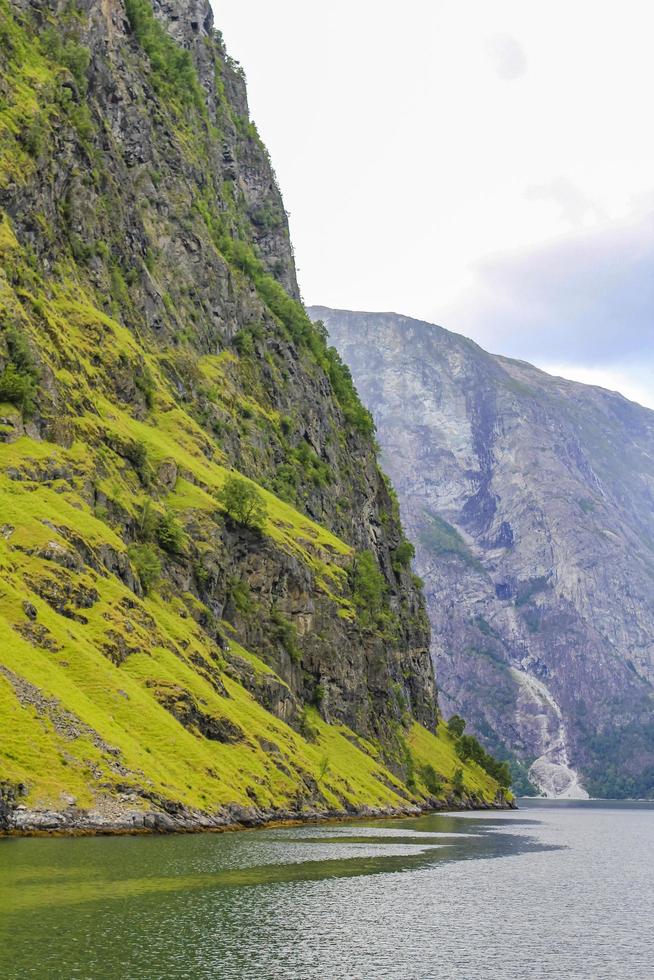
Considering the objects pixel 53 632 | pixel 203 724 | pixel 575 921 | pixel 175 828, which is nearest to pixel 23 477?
pixel 53 632

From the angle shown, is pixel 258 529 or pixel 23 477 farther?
pixel 258 529

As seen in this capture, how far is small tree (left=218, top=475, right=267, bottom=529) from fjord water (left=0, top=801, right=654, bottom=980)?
260 feet

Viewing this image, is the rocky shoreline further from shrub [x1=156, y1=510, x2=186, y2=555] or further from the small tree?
the small tree

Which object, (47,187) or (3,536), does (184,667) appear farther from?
(47,187)

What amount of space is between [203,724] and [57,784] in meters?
36.4

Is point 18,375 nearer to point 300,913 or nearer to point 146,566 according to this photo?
point 146,566

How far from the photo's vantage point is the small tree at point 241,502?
6806 inches

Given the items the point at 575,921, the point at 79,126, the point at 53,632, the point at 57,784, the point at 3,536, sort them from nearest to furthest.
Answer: the point at 575,921 → the point at 57,784 → the point at 53,632 → the point at 3,536 → the point at 79,126

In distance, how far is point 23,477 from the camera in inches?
5123

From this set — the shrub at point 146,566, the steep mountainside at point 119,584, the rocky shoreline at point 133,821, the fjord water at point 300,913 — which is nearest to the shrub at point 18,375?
the steep mountainside at point 119,584

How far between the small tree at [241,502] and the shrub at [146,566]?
29094mm

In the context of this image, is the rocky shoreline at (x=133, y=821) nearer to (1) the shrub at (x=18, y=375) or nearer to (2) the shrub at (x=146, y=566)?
(2) the shrub at (x=146, y=566)

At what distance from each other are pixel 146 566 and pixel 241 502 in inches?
1324

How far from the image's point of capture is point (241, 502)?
173 meters
